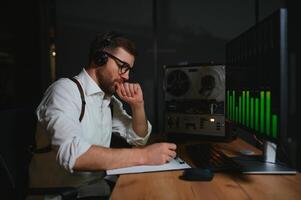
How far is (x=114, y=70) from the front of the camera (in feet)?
5.30

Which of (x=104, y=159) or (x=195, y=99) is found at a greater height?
(x=195, y=99)

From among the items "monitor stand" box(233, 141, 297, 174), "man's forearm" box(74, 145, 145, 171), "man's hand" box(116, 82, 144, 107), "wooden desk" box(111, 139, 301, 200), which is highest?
"man's hand" box(116, 82, 144, 107)

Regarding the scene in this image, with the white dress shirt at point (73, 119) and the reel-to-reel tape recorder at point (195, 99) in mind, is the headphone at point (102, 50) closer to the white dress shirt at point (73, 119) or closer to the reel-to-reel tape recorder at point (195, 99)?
the white dress shirt at point (73, 119)

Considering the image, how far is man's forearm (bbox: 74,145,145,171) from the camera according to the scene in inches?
47.5

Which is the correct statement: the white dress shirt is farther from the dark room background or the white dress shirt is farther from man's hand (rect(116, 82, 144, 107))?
the dark room background

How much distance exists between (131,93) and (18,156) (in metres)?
0.72

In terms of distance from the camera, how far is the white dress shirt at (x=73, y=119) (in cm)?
121

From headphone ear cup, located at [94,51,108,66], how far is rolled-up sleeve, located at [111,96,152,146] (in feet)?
1.68

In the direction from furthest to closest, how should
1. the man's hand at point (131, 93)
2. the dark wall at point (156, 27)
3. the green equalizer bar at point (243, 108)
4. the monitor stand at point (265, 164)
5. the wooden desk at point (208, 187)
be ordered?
the dark wall at point (156, 27) < the man's hand at point (131, 93) < the green equalizer bar at point (243, 108) < the monitor stand at point (265, 164) < the wooden desk at point (208, 187)

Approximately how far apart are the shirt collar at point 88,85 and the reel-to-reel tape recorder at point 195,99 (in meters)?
0.74

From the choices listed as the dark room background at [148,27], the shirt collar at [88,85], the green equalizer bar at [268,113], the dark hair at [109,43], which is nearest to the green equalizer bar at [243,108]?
the green equalizer bar at [268,113]

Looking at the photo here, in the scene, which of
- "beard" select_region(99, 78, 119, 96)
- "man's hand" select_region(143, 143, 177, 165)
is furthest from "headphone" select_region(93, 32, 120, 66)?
"man's hand" select_region(143, 143, 177, 165)

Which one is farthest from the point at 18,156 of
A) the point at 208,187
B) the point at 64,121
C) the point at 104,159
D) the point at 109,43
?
the point at 208,187

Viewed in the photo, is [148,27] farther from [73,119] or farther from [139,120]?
[73,119]
